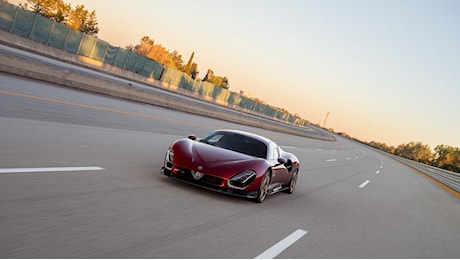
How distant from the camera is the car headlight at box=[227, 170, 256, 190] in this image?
26.1 feet

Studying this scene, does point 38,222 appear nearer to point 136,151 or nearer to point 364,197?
point 136,151

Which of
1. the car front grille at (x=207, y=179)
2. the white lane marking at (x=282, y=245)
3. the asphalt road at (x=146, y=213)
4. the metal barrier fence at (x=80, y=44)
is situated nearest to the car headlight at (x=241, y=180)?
the car front grille at (x=207, y=179)

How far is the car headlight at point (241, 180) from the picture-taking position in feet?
26.1

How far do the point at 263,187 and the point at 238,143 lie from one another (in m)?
1.12

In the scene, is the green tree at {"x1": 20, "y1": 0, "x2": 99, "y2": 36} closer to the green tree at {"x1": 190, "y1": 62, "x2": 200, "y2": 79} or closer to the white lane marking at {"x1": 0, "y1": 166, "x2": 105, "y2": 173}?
the green tree at {"x1": 190, "y1": 62, "x2": 200, "y2": 79}

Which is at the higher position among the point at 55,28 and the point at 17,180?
the point at 55,28

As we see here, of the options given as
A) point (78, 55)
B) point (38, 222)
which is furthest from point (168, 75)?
point (38, 222)

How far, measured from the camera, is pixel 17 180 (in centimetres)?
609

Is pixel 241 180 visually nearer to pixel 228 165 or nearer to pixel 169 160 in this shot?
pixel 228 165

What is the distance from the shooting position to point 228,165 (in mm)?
8023

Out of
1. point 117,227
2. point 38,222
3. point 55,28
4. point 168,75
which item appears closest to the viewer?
point 38,222

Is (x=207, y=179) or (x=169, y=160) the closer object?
(x=207, y=179)

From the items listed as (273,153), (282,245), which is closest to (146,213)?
(282,245)

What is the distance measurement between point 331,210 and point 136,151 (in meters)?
4.59
